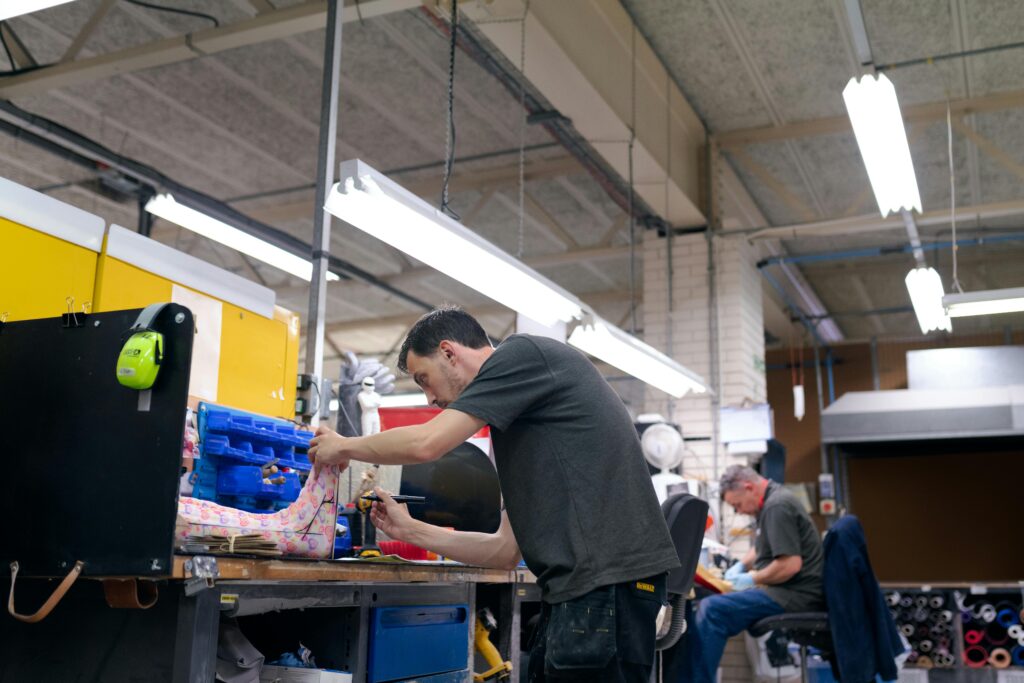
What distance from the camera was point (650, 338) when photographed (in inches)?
318

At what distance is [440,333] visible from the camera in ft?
7.76

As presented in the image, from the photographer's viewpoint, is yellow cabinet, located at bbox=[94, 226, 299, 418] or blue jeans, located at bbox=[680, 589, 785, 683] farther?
blue jeans, located at bbox=[680, 589, 785, 683]

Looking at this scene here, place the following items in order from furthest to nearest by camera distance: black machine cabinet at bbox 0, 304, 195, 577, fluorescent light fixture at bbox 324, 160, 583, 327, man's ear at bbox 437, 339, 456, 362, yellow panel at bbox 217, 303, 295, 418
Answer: fluorescent light fixture at bbox 324, 160, 583, 327, yellow panel at bbox 217, 303, 295, 418, man's ear at bbox 437, 339, 456, 362, black machine cabinet at bbox 0, 304, 195, 577

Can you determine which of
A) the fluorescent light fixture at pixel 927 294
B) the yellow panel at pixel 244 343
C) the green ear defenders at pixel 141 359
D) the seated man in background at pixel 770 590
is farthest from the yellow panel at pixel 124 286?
the fluorescent light fixture at pixel 927 294

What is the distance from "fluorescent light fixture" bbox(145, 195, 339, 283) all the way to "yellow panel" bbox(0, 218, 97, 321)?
245cm

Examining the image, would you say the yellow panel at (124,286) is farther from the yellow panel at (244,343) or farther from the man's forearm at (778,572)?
the man's forearm at (778,572)

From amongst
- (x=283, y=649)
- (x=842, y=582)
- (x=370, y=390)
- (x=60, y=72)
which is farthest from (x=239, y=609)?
(x=60, y=72)

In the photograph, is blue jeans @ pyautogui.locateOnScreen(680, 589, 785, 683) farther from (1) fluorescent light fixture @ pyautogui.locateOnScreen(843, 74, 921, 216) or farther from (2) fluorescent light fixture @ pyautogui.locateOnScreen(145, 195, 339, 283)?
(2) fluorescent light fixture @ pyautogui.locateOnScreen(145, 195, 339, 283)

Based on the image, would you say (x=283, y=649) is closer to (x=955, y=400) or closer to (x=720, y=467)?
(x=720, y=467)

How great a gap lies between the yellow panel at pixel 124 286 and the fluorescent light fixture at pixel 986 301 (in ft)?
15.3

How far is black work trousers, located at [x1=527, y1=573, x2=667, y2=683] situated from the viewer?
6.48 ft

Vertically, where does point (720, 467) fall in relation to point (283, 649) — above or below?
above

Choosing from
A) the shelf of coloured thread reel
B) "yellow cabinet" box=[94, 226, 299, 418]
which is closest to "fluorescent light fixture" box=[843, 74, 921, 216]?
"yellow cabinet" box=[94, 226, 299, 418]

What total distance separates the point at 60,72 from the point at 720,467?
5282 mm
